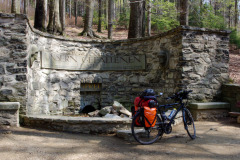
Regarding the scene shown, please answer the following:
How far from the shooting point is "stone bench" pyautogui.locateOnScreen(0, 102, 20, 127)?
425 cm

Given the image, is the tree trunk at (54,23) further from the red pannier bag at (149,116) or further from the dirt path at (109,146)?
the red pannier bag at (149,116)

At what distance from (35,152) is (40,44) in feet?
10.6

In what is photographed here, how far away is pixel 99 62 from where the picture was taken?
6566 millimetres

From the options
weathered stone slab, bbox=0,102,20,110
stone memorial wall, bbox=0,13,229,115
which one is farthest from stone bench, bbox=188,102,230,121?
weathered stone slab, bbox=0,102,20,110

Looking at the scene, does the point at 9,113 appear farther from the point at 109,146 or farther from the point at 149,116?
the point at 149,116

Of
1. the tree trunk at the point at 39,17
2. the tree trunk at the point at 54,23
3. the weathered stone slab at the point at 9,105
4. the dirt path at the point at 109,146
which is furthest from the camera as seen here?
the tree trunk at the point at 54,23

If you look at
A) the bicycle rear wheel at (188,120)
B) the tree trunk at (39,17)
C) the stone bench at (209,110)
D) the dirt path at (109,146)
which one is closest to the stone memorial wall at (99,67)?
the stone bench at (209,110)

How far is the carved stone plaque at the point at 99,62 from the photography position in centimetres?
606

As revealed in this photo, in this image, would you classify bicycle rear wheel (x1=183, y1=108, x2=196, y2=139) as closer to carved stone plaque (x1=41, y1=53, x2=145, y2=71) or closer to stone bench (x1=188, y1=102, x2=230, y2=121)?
stone bench (x1=188, y1=102, x2=230, y2=121)

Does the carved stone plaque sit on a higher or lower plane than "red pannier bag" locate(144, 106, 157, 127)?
higher

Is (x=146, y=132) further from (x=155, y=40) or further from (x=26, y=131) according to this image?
(x=155, y=40)

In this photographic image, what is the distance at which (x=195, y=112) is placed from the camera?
502 cm

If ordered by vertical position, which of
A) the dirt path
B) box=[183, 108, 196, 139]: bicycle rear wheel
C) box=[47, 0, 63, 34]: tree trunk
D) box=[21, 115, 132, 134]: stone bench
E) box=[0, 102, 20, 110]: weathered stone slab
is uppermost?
box=[47, 0, 63, 34]: tree trunk

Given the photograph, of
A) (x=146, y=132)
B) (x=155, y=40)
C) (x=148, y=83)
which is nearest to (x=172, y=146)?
(x=146, y=132)
